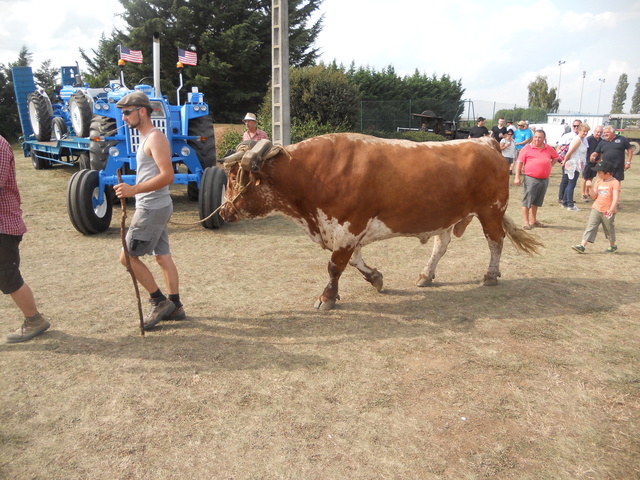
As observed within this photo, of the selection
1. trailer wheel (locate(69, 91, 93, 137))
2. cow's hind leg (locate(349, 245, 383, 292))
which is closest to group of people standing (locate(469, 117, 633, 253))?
cow's hind leg (locate(349, 245, 383, 292))

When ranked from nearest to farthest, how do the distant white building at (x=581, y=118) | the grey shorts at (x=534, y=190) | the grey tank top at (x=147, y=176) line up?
the grey tank top at (x=147, y=176)
the grey shorts at (x=534, y=190)
the distant white building at (x=581, y=118)

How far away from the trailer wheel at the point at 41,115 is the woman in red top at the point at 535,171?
12240 millimetres

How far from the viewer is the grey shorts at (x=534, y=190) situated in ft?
24.3

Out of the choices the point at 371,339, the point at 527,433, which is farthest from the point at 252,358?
the point at 527,433

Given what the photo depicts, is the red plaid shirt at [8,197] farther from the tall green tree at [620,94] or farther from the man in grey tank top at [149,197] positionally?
the tall green tree at [620,94]

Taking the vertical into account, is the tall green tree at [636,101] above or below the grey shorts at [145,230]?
above

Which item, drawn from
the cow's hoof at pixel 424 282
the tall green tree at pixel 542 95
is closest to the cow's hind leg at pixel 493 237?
the cow's hoof at pixel 424 282

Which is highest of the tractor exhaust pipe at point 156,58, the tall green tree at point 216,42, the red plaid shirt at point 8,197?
the tall green tree at point 216,42

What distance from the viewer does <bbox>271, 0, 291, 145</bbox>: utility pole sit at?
9.97 meters

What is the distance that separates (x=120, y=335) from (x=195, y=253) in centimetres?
234

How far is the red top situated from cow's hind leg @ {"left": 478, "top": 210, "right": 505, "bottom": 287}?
9.99ft

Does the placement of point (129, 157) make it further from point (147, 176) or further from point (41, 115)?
point (41, 115)

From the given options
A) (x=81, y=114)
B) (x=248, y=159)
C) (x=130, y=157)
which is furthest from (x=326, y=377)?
(x=81, y=114)

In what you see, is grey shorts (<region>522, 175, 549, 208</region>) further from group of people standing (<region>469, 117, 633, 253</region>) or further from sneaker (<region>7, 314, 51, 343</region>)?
sneaker (<region>7, 314, 51, 343</region>)
